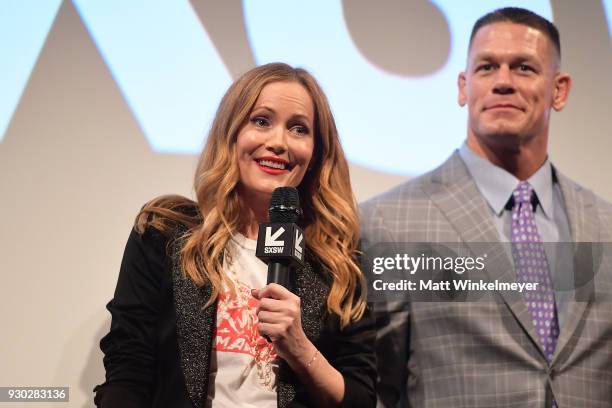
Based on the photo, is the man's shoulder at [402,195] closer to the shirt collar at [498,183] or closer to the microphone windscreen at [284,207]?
the shirt collar at [498,183]

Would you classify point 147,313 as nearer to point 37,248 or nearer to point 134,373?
point 134,373

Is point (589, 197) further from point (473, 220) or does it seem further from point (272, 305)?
point (272, 305)

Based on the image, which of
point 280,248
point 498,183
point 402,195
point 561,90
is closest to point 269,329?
point 280,248

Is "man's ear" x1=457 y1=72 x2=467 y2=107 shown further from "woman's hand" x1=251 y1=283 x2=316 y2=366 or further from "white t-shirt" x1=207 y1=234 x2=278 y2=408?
"woman's hand" x1=251 y1=283 x2=316 y2=366

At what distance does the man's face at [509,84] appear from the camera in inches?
102

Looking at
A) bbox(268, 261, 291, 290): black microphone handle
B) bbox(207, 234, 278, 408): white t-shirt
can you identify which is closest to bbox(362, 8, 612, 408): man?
bbox(207, 234, 278, 408): white t-shirt

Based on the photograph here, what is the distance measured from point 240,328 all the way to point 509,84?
1188 millimetres

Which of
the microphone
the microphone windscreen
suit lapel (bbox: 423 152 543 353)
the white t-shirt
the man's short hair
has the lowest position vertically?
the white t-shirt

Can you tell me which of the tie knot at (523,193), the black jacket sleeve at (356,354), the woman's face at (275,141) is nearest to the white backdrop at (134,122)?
the tie knot at (523,193)

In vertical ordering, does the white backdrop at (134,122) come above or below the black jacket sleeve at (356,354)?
above

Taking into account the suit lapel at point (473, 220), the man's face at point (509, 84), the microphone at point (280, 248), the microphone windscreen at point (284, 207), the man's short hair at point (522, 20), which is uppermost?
the man's short hair at point (522, 20)

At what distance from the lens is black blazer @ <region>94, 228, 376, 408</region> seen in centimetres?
212

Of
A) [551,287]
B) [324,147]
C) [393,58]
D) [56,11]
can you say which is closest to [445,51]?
[393,58]

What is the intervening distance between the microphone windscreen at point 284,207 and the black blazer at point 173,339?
37 cm
